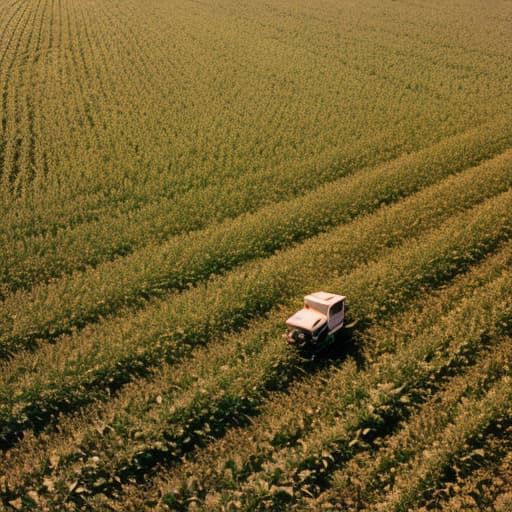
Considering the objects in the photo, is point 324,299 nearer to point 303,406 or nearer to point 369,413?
point 303,406

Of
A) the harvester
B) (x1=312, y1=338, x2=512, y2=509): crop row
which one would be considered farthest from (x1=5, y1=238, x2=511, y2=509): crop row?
the harvester

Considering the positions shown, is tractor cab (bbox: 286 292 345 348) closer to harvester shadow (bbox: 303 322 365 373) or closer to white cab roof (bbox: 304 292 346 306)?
white cab roof (bbox: 304 292 346 306)

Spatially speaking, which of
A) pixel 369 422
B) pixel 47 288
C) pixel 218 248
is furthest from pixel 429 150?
pixel 47 288

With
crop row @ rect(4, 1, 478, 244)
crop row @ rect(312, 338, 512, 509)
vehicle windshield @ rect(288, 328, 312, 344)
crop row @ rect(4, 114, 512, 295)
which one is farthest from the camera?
crop row @ rect(4, 1, 478, 244)

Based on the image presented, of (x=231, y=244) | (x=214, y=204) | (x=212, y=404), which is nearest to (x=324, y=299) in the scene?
(x=212, y=404)

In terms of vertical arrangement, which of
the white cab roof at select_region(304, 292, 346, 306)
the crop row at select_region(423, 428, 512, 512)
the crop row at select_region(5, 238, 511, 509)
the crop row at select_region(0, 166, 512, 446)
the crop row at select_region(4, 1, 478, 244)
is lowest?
the crop row at select_region(423, 428, 512, 512)

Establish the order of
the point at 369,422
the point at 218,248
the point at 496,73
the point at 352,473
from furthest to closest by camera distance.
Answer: the point at 496,73 → the point at 218,248 → the point at 369,422 → the point at 352,473

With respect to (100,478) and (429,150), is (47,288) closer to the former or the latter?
(100,478)

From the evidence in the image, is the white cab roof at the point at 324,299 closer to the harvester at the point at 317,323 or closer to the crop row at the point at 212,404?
the harvester at the point at 317,323
